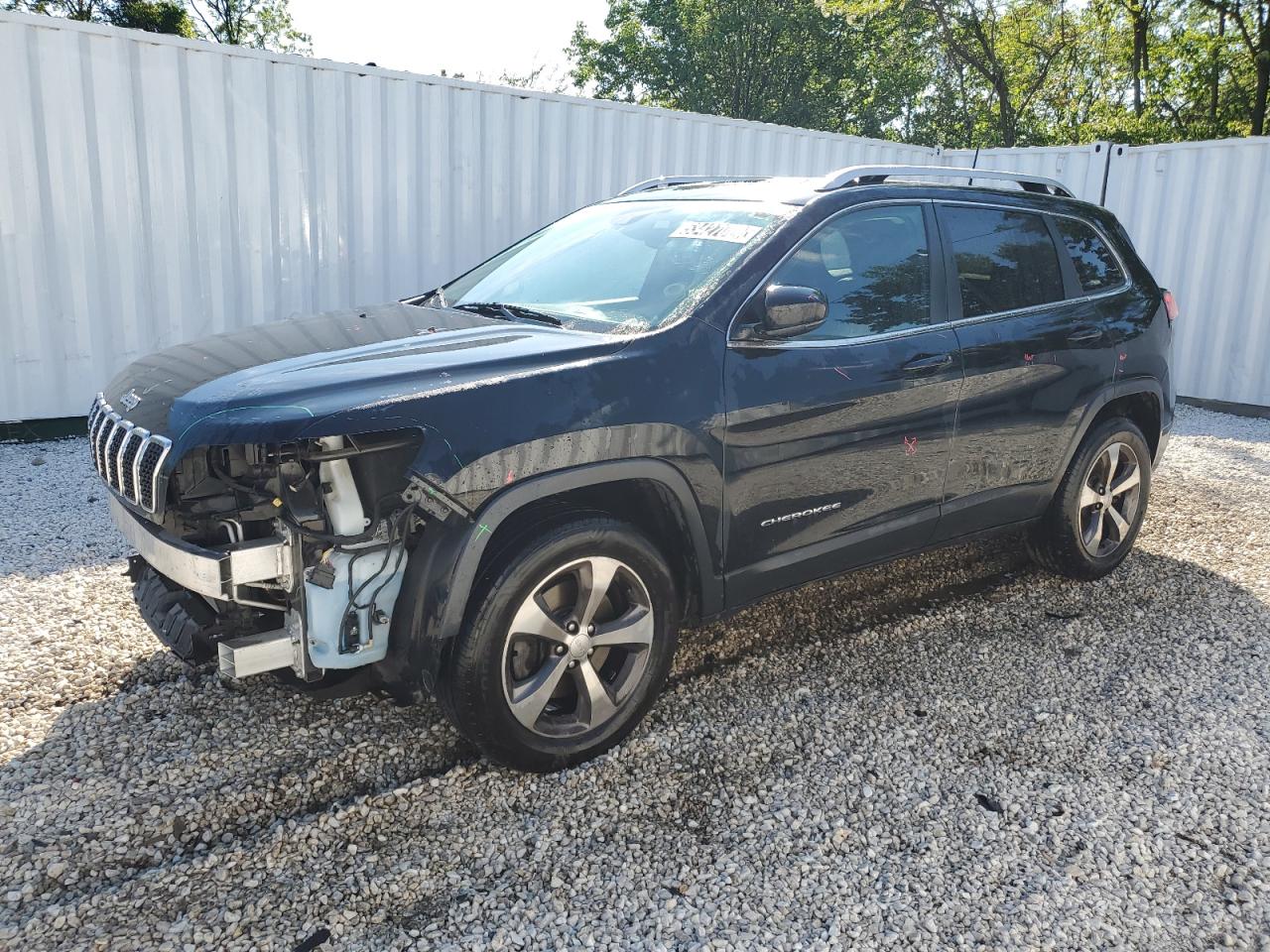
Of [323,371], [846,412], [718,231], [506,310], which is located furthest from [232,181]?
[846,412]

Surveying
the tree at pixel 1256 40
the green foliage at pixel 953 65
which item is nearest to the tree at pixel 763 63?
the green foliage at pixel 953 65

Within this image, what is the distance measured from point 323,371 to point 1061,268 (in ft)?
11.2

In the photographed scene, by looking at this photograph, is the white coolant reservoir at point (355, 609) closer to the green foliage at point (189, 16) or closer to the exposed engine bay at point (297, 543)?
the exposed engine bay at point (297, 543)

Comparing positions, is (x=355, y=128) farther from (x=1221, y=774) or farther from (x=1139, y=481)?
(x=1221, y=774)

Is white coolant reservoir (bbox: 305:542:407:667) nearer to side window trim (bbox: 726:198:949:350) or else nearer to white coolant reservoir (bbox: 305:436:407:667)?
white coolant reservoir (bbox: 305:436:407:667)

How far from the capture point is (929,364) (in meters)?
3.83

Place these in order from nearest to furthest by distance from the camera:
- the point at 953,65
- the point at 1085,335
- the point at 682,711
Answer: the point at 682,711
the point at 1085,335
the point at 953,65

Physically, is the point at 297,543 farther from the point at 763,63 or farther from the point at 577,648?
the point at 763,63

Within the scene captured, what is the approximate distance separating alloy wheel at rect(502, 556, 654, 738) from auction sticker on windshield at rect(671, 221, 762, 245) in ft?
4.27

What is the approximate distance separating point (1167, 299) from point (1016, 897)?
3.65 meters

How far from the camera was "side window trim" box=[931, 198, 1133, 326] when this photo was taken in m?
4.00

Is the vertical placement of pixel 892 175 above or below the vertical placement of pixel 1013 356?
above

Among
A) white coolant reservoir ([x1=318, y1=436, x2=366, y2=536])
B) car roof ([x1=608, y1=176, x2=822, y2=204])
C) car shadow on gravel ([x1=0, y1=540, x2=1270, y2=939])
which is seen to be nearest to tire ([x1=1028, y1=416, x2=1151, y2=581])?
car shadow on gravel ([x1=0, y1=540, x2=1270, y2=939])

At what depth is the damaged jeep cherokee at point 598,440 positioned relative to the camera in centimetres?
271
